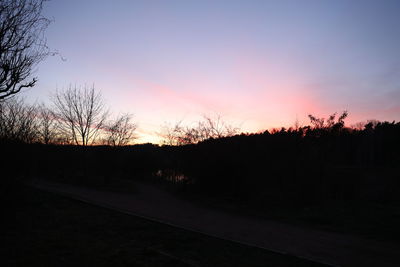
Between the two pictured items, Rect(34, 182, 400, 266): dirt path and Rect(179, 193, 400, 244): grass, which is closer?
Rect(34, 182, 400, 266): dirt path

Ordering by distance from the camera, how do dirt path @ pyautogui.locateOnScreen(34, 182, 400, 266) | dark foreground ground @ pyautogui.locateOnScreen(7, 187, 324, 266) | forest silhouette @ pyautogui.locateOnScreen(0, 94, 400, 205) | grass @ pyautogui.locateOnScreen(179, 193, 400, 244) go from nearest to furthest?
1. dark foreground ground @ pyautogui.locateOnScreen(7, 187, 324, 266)
2. dirt path @ pyautogui.locateOnScreen(34, 182, 400, 266)
3. grass @ pyautogui.locateOnScreen(179, 193, 400, 244)
4. forest silhouette @ pyautogui.locateOnScreen(0, 94, 400, 205)

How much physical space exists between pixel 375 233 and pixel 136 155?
25.6 metres

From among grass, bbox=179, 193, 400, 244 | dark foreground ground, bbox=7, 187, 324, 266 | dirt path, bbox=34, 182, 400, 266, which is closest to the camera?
dark foreground ground, bbox=7, 187, 324, 266

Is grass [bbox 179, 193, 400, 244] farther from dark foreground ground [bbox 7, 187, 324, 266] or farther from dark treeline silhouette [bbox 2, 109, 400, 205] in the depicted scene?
dark foreground ground [bbox 7, 187, 324, 266]

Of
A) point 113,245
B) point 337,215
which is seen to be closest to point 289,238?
point 337,215

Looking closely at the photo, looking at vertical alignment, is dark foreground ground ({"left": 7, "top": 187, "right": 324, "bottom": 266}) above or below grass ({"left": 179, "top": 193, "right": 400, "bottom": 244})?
below

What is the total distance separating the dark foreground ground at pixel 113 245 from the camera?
6055 millimetres

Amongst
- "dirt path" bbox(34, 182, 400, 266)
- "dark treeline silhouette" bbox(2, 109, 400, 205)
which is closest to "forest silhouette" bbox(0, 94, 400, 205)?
"dark treeline silhouette" bbox(2, 109, 400, 205)

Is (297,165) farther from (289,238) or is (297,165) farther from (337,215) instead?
(289,238)

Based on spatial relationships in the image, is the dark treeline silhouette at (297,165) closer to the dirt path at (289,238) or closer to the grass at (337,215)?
the grass at (337,215)

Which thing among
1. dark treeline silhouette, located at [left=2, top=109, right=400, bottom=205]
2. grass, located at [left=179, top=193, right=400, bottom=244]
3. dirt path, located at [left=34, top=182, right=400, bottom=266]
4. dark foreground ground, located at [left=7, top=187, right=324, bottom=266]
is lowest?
dark foreground ground, located at [left=7, top=187, right=324, bottom=266]

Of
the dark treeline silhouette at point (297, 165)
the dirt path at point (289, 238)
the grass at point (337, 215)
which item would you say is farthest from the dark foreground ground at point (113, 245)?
the dark treeline silhouette at point (297, 165)

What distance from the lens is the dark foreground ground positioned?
6055 mm

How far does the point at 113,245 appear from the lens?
7.20 m
